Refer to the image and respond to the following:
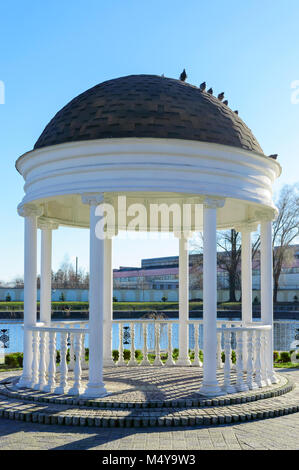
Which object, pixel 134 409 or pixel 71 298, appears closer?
pixel 134 409

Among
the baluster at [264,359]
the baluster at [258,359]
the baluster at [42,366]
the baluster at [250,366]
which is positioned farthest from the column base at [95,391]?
the baluster at [264,359]

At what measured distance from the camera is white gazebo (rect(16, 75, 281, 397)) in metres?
10.5

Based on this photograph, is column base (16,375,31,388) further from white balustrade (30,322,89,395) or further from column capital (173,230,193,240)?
column capital (173,230,193,240)

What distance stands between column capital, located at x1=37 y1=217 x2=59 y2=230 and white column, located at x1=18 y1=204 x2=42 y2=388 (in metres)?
1.57

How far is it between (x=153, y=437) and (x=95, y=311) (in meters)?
3.06

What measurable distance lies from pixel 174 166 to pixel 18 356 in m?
9.37

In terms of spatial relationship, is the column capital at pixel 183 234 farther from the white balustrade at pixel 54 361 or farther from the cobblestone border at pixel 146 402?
the cobblestone border at pixel 146 402

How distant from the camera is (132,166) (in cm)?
1052

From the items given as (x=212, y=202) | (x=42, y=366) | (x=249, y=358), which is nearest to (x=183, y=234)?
(x=212, y=202)

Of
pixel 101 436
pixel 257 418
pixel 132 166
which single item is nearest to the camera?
pixel 101 436

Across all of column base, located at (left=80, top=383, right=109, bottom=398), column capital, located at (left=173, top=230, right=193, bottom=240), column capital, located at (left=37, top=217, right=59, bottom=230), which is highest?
column capital, located at (left=37, top=217, right=59, bottom=230)

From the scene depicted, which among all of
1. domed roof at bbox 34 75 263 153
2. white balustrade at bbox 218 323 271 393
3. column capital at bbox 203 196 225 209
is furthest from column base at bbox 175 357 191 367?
domed roof at bbox 34 75 263 153

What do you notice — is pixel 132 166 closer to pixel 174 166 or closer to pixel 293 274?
pixel 174 166
